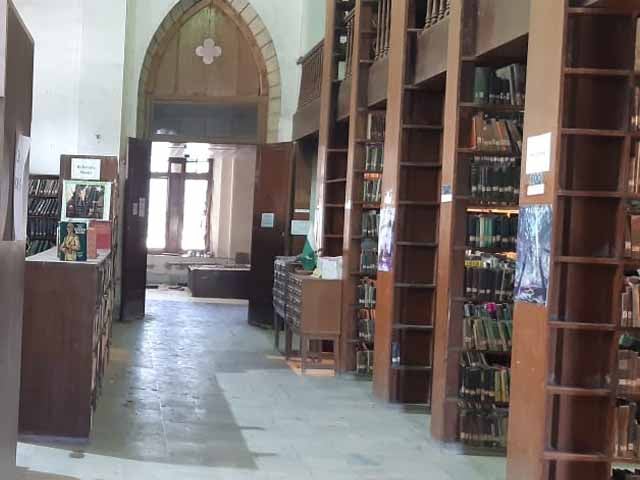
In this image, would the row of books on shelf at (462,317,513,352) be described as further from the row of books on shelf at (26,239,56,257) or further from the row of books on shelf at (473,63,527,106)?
the row of books on shelf at (26,239,56,257)

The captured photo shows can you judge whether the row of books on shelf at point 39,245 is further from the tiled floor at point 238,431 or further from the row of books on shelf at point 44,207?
the tiled floor at point 238,431

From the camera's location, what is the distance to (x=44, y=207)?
11.1 metres

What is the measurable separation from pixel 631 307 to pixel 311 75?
7.86 meters

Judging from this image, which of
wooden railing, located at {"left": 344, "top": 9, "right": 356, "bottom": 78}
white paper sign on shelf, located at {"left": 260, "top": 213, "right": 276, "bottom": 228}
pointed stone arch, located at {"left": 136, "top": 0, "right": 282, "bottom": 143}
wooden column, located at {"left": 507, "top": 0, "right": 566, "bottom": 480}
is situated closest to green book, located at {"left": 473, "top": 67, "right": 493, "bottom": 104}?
wooden column, located at {"left": 507, "top": 0, "right": 566, "bottom": 480}

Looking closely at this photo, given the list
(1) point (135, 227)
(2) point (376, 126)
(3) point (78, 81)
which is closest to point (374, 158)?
(2) point (376, 126)

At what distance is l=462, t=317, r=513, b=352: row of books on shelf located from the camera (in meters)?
5.80

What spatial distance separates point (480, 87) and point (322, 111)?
401cm

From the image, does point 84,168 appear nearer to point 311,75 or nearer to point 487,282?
point 311,75

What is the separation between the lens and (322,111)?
9594 millimetres

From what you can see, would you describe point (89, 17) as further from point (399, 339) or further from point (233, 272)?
point (399, 339)

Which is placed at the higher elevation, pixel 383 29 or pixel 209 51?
pixel 209 51

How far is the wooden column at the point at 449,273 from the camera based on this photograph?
5711 mm

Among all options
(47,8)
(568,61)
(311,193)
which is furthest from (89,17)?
(568,61)

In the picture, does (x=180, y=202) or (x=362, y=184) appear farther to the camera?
(x=180, y=202)
